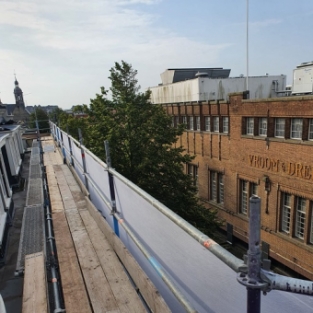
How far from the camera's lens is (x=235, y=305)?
1827mm

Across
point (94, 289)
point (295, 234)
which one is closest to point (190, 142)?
point (295, 234)

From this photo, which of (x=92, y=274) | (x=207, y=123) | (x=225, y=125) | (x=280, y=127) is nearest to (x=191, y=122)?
(x=207, y=123)

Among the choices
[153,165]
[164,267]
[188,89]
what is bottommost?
[153,165]

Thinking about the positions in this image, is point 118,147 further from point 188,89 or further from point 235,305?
point 188,89

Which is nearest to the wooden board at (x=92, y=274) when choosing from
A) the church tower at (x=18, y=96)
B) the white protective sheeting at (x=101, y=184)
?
the white protective sheeting at (x=101, y=184)

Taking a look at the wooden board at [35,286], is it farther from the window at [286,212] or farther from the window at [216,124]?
the window at [216,124]

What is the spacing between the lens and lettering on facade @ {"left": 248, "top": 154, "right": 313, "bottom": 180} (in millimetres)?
13609

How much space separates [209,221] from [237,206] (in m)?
4.30

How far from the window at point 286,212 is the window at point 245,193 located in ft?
6.83

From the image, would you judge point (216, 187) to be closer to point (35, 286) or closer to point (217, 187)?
point (217, 187)

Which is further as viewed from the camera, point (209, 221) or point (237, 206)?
point (237, 206)

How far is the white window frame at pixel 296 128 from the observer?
13.8 meters

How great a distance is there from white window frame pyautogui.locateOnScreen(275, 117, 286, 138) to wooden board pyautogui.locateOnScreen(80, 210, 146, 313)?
12871 millimetres


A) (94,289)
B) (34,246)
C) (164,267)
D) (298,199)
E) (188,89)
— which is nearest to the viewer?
(164,267)
